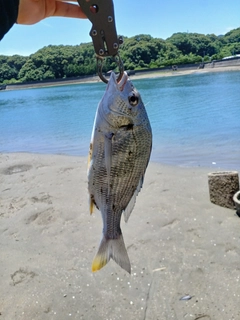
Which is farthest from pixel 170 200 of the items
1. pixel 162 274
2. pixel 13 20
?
pixel 13 20

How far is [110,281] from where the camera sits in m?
4.89

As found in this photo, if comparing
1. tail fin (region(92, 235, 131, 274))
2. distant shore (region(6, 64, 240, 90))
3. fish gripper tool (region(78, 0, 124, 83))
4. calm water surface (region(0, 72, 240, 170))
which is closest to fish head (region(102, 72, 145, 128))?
fish gripper tool (region(78, 0, 124, 83))

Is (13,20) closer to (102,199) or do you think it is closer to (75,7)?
(75,7)

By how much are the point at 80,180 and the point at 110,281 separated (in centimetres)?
512

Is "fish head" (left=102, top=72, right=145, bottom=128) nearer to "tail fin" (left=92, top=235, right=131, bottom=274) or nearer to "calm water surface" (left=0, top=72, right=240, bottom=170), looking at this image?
"tail fin" (left=92, top=235, right=131, bottom=274)

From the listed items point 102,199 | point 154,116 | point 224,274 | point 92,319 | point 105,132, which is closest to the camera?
point 105,132

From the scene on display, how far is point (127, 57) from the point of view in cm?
10350

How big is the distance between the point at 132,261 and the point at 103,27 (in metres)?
3.83

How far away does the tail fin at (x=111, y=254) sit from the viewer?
242cm

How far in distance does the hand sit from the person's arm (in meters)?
0.41

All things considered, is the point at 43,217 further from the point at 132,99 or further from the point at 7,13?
the point at 7,13

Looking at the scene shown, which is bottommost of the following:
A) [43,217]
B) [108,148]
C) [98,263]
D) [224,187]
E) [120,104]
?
[43,217]

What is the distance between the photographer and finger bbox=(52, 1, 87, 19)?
2.46m

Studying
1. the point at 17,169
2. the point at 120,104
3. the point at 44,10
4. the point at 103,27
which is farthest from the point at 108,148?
the point at 17,169
